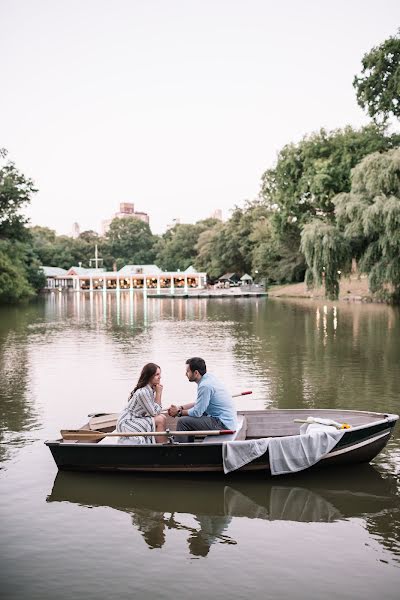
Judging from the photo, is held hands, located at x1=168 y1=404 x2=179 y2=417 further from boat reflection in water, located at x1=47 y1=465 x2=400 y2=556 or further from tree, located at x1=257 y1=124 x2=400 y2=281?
tree, located at x1=257 y1=124 x2=400 y2=281

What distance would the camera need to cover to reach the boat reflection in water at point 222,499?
6922 mm

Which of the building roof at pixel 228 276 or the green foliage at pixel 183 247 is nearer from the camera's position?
the building roof at pixel 228 276

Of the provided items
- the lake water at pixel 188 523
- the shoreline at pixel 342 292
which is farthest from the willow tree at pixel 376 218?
the lake water at pixel 188 523

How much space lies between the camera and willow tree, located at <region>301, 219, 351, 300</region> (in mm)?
28734

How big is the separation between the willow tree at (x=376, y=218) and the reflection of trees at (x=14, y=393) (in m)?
14.7

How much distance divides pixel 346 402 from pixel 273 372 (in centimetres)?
396

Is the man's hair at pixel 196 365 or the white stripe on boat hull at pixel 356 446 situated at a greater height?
the man's hair at pixel 196 365

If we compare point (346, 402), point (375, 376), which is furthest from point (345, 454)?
point (375, 376)

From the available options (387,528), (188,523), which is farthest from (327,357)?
(188,523)

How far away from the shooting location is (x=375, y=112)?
3975cm

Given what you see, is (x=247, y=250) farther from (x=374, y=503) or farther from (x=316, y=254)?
(x=374, y=503)

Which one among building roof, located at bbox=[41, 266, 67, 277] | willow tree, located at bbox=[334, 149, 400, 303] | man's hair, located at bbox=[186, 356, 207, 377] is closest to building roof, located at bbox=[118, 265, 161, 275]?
building roof, located at bbox=[41, 266, 67, 277]

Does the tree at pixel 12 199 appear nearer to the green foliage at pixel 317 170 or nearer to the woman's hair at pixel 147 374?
the green foliage at pixel 317 170

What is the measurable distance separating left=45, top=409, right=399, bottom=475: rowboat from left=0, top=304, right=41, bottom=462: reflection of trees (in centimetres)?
170
